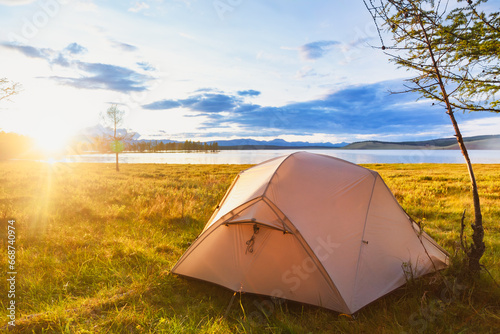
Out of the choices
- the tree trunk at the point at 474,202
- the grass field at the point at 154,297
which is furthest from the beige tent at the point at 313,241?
the tree trunk at the point at 474,202

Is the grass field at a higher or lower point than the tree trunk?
lower

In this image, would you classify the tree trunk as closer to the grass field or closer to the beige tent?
the grass field

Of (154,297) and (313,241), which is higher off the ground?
(313,241)

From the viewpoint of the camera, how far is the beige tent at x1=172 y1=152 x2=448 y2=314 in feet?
14.0

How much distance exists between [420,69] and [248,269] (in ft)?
15.8

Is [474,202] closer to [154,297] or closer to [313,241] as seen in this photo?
[313,241]

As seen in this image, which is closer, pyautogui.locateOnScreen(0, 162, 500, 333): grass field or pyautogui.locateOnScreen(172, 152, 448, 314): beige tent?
pyautogui.locateOnScreen(0, 162, 500, 333): grass field

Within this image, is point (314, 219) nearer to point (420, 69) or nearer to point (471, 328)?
point (471, 328)

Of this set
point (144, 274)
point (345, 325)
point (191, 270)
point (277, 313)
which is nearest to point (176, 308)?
point (191, 270)

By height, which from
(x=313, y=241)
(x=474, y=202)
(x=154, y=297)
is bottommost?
(x=154, y=297)

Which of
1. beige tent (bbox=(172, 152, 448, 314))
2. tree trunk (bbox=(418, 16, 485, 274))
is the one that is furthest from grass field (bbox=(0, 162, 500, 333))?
tree trunk (bbox=(418, 16, 485, 274))

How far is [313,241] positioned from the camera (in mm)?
4375

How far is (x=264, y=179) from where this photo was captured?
5.25 meters

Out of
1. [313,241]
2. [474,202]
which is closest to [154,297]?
[313,241]
